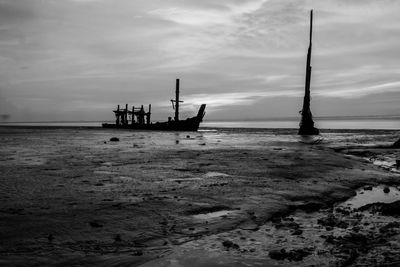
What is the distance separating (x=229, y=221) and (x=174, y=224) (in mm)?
770

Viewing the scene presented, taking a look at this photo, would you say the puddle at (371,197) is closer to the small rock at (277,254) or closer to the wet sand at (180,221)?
the wet sand at (180,221)

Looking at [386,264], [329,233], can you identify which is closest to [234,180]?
[329,233]

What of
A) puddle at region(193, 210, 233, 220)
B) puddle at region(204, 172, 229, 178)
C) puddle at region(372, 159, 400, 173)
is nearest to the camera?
puddle at region(193, 210, 233, 220)

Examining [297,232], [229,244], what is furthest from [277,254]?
[297,232]

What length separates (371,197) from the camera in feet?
22.1

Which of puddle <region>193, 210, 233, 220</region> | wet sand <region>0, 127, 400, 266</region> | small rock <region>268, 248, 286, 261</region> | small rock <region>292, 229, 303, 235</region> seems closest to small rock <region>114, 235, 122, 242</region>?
wet sand <region>0, 127, 400, 266</region>

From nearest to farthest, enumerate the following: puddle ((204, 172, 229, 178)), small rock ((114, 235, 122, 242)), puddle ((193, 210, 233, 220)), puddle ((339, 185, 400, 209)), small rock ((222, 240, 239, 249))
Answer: small rock ((222, 240, 239, 249)) < small rock ((114, 235, 122, 242)) < puddle ((193, 210, 233, 220)) < puddle ((339, 185, 400, 209)) < puddle ((204, 172, 229, 178))

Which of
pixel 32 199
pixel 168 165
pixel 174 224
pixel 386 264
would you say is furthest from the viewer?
pixel 168 165

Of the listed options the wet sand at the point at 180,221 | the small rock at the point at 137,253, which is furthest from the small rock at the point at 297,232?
the small rock at the point at 137,253

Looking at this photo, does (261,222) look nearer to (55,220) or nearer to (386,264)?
(386,264)

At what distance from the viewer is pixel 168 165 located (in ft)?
36.0

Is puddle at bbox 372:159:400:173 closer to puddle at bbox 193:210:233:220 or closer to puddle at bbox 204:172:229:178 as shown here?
puddle at bbox 204:172:229:178

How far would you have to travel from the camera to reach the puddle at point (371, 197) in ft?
20.3

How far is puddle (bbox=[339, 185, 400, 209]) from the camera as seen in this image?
20.3ft
